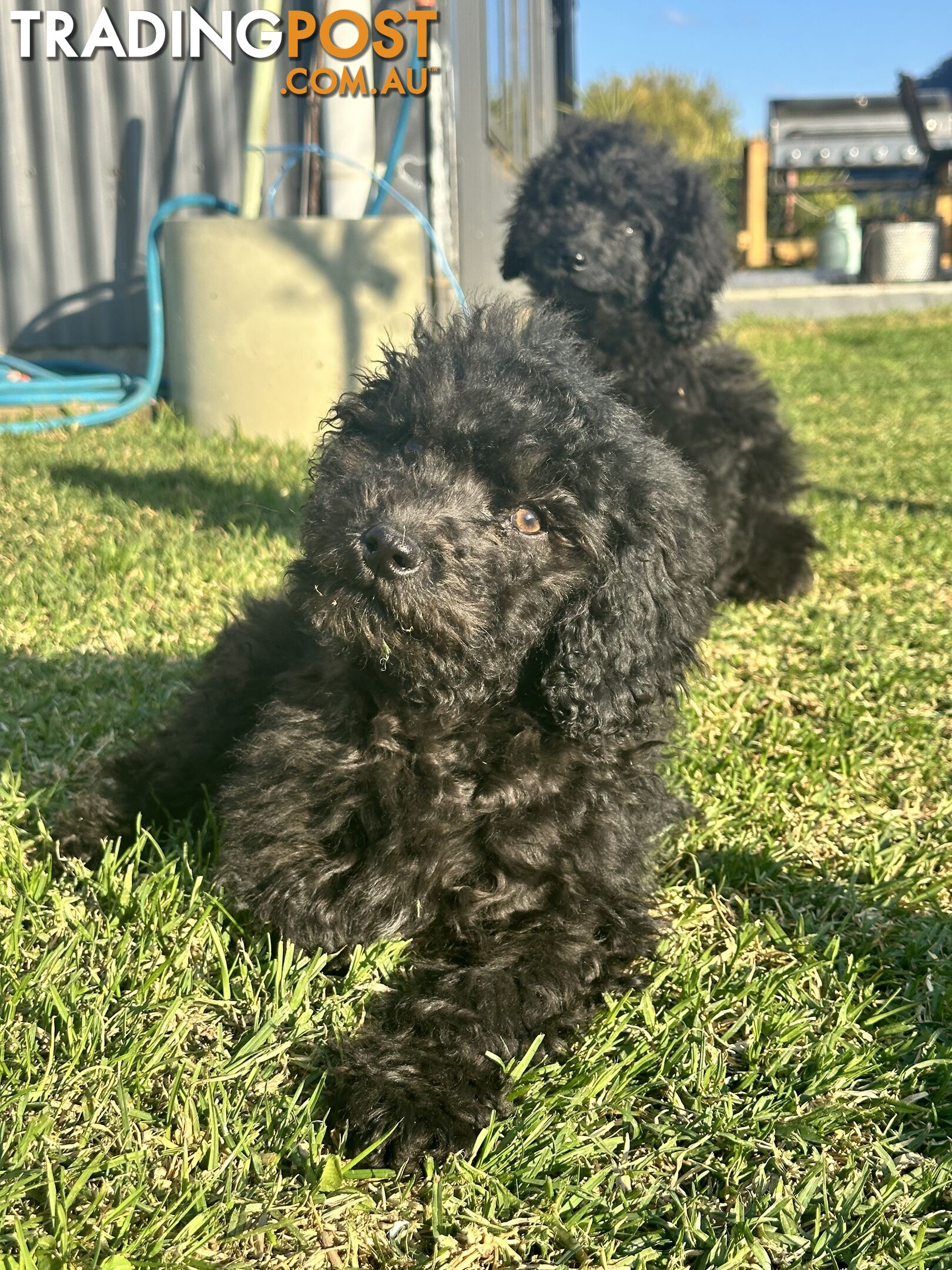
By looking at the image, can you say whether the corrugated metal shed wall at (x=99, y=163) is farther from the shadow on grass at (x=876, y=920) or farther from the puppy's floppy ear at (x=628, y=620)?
the shadow on grass at (x=876, y=920)

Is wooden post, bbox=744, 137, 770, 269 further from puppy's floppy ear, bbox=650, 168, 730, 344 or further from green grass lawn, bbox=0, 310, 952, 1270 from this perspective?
green grass lawn, bbox=0, 310, 952, 1270

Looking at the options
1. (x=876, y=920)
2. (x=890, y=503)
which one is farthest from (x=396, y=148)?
(x=876, y=920)

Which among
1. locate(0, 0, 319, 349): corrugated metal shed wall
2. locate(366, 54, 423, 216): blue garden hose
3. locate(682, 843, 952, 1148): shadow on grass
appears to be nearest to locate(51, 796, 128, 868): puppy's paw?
locate(682, 843, 952, 1148): shadow on grass

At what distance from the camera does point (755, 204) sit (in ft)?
71.3

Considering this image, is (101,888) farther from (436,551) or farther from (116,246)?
(116,246)

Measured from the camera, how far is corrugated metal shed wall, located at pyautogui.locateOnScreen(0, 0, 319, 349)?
8078mm

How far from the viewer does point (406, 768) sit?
2.37m

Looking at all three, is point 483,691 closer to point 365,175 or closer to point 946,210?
point 365,175

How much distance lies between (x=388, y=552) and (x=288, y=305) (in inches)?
198

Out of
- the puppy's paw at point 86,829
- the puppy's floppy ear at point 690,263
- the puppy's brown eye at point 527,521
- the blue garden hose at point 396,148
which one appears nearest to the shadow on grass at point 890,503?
the puppy's floppy ear at point 690,263

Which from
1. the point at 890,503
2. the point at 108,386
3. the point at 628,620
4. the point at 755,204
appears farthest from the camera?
the point at 755,204

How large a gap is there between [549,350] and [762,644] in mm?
2278

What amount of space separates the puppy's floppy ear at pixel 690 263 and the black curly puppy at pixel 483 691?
2497 millimetres

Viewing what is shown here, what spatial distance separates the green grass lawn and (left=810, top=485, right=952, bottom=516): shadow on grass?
2.70 metres
